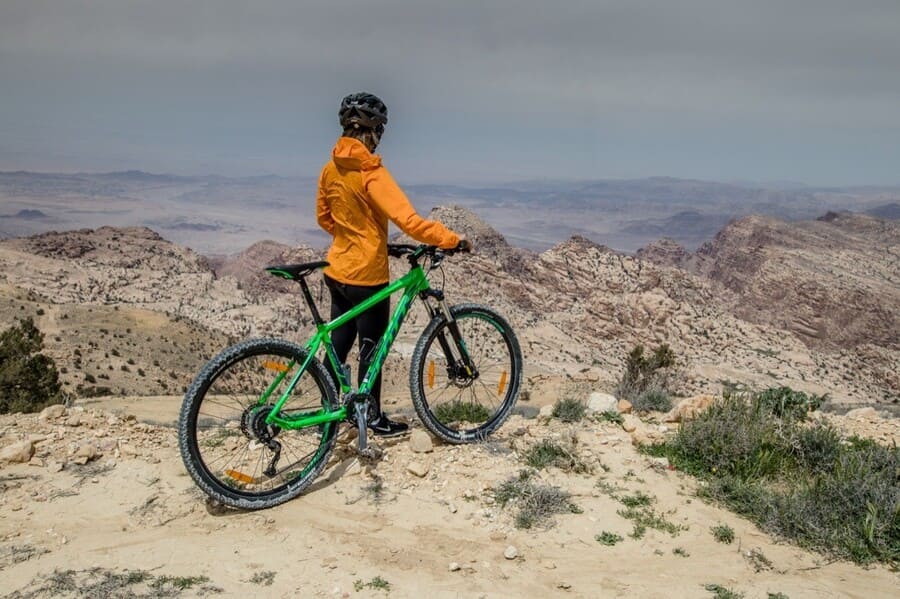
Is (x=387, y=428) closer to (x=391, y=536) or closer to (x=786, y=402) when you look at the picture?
(x=391, y=536)

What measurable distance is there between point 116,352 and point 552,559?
1491 inches

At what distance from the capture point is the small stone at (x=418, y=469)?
4.97m

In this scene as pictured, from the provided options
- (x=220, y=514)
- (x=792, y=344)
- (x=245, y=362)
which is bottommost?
(x=792, y=344)

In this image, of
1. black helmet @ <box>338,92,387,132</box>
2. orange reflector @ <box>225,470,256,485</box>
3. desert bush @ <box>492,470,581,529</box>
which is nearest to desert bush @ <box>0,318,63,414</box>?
orange reflector @ <box>225,470,256,485</box>

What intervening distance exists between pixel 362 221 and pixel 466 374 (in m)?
1.79

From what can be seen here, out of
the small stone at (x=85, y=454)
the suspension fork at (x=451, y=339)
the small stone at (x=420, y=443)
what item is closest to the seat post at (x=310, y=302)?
the suspension fork at (x=451, y=339)

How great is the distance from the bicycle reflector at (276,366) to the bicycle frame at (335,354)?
0.02 meters

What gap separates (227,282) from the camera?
87688mm

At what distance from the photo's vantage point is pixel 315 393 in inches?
190

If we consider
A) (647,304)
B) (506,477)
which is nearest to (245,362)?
(506,477)

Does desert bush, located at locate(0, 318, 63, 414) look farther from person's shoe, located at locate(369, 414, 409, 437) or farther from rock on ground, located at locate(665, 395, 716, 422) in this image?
rock on ground, located at locate(665, 395, 716, 422)

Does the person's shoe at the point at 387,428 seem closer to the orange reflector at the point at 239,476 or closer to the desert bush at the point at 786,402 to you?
the orange reflector at the point at 239,476

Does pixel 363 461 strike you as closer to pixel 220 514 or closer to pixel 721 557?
pixel 220 514

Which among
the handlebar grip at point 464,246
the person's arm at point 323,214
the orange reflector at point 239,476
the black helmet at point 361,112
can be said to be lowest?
the orange reflector at point 239,476
